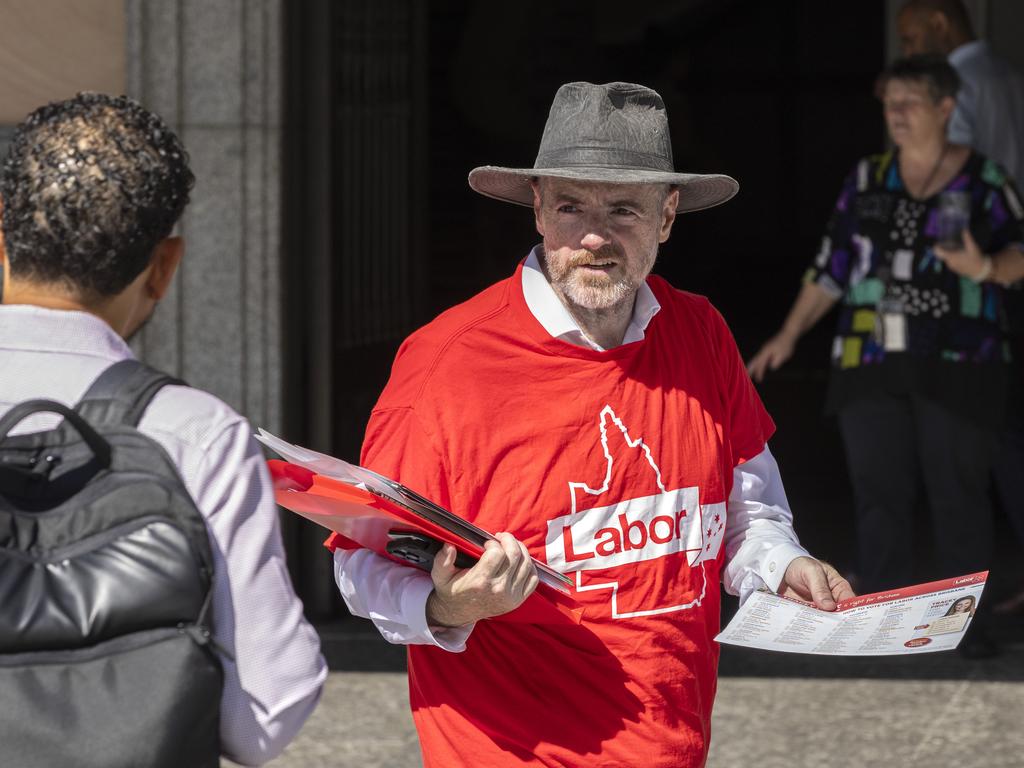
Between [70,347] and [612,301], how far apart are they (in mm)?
1144

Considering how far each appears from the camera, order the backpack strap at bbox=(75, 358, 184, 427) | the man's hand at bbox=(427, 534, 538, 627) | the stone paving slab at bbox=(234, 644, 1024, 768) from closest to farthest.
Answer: the backpack strap at bbox=(75, 358, 184, 427) < the man's hand at bbox=(427, 534, 538, 627) < the stone paving slab at bbox=(234, 644, 1024, 768)

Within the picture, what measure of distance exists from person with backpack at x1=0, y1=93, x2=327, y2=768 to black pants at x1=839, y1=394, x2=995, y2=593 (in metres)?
4.35

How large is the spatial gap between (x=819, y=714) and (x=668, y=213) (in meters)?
3.01

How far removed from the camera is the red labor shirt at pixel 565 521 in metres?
2.95

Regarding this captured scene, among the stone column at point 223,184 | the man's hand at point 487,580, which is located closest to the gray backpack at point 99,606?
the man's hand at point 487,580

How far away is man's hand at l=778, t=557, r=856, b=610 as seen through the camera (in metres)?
3.05

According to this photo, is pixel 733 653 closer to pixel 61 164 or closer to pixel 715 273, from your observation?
pixel 61 164

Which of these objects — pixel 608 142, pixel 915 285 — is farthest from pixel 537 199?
pixel 915 285

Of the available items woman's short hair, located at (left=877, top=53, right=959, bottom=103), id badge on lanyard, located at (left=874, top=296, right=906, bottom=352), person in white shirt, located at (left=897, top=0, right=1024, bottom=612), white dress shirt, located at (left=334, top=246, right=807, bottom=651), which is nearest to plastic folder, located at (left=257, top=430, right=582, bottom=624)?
white dress shirt, located at (left=334, top=246, right=807, bottom=651)

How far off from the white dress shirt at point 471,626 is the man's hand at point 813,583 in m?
0.02

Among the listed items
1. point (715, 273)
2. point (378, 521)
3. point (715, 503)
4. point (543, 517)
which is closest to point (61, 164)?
point (378, 521)

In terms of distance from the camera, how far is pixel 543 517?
2941 millimetres

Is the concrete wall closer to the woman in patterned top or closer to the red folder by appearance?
the woman in patterned top

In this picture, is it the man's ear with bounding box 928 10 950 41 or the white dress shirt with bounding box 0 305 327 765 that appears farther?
the man's ear with bounding box 928 10 950 41
